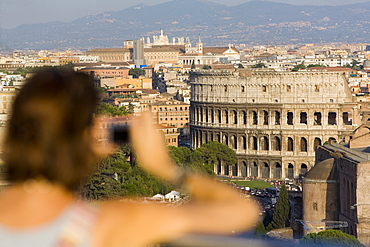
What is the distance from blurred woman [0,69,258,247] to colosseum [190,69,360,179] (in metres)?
82.0

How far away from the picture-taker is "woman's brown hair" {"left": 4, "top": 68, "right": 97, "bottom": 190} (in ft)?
13.6

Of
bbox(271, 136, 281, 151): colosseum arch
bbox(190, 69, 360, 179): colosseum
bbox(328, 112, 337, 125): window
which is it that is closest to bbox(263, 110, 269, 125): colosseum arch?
bbox(190, 69, 360, 179): colosseum

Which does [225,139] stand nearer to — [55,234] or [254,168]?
[254,168]

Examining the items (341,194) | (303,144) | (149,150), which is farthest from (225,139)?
(149,150)

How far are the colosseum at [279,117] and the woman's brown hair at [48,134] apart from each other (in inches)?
3231

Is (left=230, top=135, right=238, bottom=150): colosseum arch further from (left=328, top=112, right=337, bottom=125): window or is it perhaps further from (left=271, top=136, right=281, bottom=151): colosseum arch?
(left=328, top=112, right=337, bottom=125): window

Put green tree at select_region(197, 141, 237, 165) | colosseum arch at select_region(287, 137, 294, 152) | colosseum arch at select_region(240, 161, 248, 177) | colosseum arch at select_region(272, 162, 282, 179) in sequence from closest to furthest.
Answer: green tree at select_region(197, 141, 237, 165) < colosseum arch at select_region(272, 162, 282, 179) < colosseum arch at select_region(240, 161, 248, 177) < colosseum arch at select_region(287, 137, 294, 152)

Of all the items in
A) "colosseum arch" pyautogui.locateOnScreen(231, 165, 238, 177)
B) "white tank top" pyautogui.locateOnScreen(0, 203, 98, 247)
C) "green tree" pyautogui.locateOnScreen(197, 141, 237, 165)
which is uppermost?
"white tank top" pyautogui.locateOnScreen(0, 203, 98, 247)

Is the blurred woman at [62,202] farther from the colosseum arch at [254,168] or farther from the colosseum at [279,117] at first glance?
the colosseum arch at [254,168]

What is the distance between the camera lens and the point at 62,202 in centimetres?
418

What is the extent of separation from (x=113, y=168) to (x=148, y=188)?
10.9 m

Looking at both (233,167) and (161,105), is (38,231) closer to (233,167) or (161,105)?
(233,167)

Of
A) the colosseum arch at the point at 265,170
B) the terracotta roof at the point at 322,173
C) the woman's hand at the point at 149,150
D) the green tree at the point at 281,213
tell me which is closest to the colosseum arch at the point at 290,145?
the colosseum arch at the point at 265,170

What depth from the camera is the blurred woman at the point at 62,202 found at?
13.3 ft
